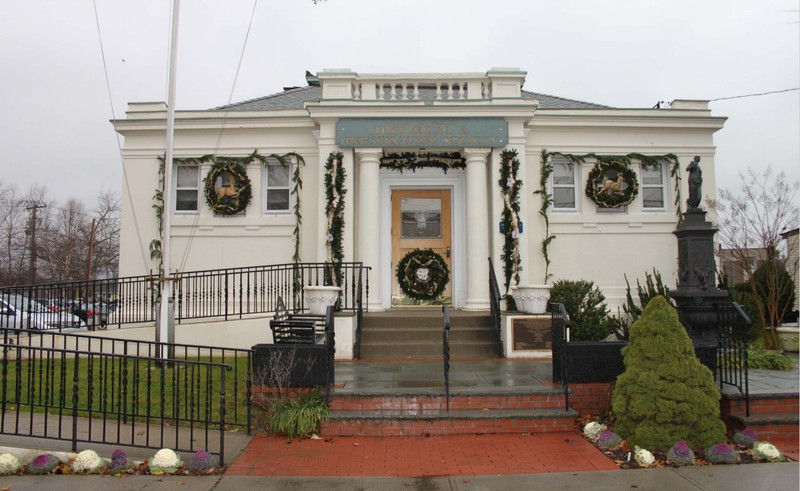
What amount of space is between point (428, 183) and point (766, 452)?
8.46 metres

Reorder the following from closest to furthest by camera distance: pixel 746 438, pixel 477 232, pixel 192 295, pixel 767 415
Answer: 1. pixel 746 438
2. pixel 767 415
3. pixel 477 232
4. pixel 192 295

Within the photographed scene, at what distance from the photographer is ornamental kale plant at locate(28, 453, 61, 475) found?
478 cm

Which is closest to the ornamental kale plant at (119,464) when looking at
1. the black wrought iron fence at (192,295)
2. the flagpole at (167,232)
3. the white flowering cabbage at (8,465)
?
the white flowering cabbage at (8,465)

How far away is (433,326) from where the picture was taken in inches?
389

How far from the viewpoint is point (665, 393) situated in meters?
5.23

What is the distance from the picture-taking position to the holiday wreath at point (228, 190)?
40.2 ft

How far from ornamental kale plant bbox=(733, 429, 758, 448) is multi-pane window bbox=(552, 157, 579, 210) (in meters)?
7.70

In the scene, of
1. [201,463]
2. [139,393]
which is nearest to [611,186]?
[139,393]

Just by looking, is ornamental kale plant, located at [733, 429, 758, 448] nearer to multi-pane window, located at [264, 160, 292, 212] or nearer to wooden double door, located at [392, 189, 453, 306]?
wooden double door, located at [392, 189, 453, 306]

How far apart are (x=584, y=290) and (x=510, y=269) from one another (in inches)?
71.3

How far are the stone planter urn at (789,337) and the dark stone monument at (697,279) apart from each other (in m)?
4.51

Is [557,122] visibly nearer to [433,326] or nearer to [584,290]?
[584,290]

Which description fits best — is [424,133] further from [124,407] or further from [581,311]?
[124,407]

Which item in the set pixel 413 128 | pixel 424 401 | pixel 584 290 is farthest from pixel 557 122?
pixel 424 401
